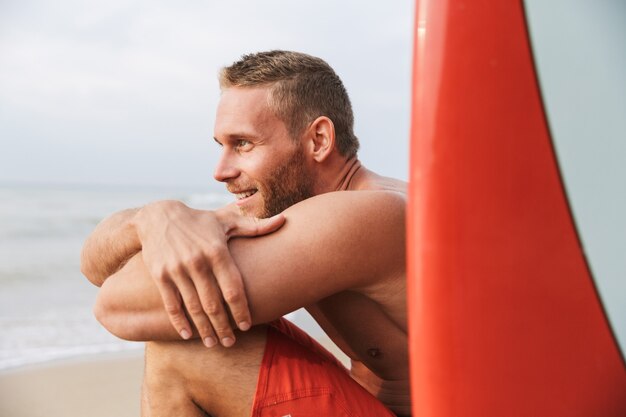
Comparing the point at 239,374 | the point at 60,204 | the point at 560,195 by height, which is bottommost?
the point at 60,204

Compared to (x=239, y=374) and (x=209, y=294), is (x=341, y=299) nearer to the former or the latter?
(x=239, y=374)

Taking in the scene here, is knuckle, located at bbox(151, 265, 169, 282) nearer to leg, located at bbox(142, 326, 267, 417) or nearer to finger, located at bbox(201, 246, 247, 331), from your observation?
finger, located at bbox(201, 246, 247, 331)

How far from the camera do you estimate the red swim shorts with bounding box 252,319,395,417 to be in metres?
1.80

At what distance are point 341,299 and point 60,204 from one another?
80.9 feet

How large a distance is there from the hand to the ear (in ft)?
2.63

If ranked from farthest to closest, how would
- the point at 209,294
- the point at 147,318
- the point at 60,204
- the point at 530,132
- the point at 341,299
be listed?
the point at 60,204, the point at 341,299, the point at 147,318, the point at 209,294, the point at 530,132

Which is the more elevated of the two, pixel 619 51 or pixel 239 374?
pixel 619 51

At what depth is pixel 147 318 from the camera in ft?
5.80

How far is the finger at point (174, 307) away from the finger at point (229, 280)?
114 millimetres

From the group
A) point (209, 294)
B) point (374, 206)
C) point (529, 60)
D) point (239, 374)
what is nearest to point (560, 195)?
point (529, 60)

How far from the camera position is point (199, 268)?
1.64 metres

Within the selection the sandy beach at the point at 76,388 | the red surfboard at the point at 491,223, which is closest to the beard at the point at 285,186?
the red surfboard at the point at 491,223

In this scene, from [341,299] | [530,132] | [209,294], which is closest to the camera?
[530,132]

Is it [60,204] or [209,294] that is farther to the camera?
[60,204]
